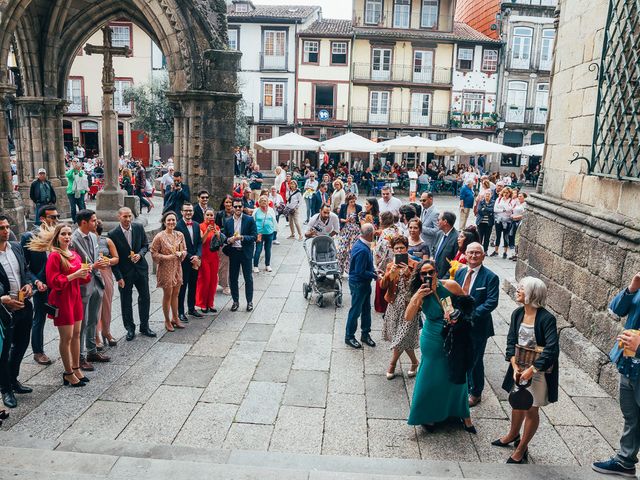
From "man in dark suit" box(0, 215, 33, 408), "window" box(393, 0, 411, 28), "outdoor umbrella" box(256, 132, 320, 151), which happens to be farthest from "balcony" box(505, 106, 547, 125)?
"man in dark suit" box(0, 215, 33, 408)

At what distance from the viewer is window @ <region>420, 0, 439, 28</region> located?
34.7 m

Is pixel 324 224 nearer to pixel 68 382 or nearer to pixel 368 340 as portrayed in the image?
pixel 368 340

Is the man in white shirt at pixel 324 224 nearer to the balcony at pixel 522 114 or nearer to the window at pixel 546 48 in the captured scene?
the balcony at pixel 522 114

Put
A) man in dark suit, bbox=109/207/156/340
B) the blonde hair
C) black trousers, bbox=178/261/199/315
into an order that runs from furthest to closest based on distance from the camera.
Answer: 1. black trousers, bbox=178/261/199/315
2. man in dark suit, bbox=109/207/156/340
3. the blonde hair

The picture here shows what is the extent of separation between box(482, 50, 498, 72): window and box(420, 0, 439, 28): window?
3849 mm

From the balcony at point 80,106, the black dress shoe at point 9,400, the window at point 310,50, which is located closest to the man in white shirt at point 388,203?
the black dress shoe at point 9,400

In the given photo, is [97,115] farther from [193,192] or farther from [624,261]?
[624,261]

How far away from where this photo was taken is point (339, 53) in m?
34.9

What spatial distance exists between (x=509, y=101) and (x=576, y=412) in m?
33.8

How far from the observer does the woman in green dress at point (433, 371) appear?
4.89 metres

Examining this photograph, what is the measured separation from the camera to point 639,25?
6000 mm

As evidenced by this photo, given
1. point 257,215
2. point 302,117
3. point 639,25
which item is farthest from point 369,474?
point 302,117

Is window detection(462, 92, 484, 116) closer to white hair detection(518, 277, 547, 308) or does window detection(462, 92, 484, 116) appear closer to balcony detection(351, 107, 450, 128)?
balcony detection(351, 107, 450, 128)

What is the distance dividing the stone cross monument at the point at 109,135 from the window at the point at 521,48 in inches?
1152
